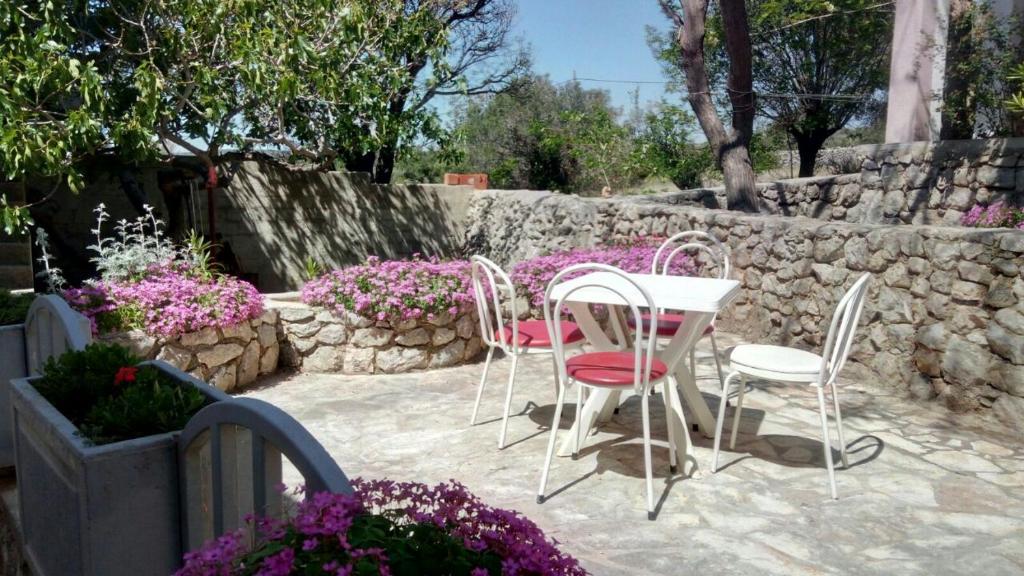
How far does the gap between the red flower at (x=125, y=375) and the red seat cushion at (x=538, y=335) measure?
197 cm

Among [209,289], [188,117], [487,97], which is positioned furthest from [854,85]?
[209,289]

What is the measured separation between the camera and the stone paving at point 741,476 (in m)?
2.78

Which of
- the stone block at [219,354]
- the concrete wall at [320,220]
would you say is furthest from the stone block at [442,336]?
the concrete wall at [320,220]

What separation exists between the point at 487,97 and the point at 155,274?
38.0ft

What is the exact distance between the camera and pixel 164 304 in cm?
466

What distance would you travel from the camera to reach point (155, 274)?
198 inches

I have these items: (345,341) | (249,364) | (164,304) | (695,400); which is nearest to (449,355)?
(345,341)

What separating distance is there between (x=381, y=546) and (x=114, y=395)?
1.28 m

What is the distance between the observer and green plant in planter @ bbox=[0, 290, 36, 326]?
3.11 meters

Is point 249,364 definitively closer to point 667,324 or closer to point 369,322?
point 369,322

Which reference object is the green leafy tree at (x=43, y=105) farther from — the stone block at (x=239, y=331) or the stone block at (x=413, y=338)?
the stone block at (x=413, y=338)

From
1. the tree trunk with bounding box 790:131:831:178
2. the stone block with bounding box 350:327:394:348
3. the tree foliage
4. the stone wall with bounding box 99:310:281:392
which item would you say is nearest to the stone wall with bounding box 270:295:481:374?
the stone block with bounding box 350:327:394:348

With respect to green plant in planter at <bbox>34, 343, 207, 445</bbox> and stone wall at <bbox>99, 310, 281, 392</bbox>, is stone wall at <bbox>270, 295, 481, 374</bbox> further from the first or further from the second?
green plant in planter at <bbox>34, 343, 207, 445</bbox>

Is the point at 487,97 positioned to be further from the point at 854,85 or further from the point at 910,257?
the point at 910,257
